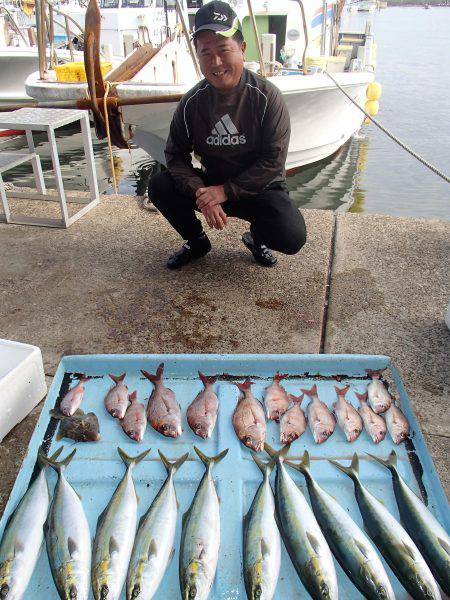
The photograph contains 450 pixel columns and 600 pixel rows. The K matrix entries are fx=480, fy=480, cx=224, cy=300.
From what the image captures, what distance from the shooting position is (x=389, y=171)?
10672 millimetres

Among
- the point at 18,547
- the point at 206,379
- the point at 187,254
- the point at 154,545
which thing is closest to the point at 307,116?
the point at 187,254

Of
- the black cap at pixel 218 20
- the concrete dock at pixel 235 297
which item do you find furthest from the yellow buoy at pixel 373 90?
the black cap at pixel 218 20

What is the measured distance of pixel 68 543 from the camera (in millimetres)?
1589

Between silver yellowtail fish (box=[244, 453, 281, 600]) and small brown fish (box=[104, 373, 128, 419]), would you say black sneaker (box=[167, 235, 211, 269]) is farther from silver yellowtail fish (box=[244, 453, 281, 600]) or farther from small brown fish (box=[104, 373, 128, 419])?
silver yellowtail fish (box=[244, 453, 281, 600])

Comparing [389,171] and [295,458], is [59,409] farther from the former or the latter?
[389,171]

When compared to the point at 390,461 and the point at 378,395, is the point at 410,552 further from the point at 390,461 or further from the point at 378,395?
the point at 378,395

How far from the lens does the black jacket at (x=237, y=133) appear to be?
3004 millimetres

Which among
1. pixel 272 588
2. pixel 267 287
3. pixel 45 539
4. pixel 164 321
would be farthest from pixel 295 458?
pixel 267 287

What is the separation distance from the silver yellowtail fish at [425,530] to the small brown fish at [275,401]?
52 centimetres

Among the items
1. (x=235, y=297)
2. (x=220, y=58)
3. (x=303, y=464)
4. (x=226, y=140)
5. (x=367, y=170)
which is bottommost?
(x=367, y=170)

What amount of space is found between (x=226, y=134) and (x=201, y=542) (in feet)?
7.82

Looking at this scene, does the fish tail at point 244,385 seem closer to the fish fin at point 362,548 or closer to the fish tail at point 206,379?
the fish tail at point 206,379

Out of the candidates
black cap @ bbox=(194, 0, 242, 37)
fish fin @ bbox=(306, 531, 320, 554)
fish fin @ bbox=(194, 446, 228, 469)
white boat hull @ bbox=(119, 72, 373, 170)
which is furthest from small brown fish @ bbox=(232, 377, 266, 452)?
white boat hull @ bbox=(119, 72, 373, 170)

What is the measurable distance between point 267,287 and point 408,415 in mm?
1434
